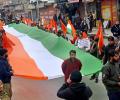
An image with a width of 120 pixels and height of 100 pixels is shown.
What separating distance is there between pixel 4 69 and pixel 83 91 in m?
3.44

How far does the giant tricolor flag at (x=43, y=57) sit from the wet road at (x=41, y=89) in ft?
2.38

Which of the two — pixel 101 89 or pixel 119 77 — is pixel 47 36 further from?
pixel 119 77

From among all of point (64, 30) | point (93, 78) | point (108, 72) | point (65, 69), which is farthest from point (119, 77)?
point (64, 30)

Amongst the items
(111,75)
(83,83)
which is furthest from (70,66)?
(83,83)

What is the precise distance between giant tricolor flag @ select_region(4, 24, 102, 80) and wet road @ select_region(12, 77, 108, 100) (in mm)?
727

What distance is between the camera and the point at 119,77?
10234mm

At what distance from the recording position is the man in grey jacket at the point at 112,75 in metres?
10.1

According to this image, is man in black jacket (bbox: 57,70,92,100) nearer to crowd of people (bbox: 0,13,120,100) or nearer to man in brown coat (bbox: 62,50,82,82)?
crowd of people (bbox: 0,13,120,100)

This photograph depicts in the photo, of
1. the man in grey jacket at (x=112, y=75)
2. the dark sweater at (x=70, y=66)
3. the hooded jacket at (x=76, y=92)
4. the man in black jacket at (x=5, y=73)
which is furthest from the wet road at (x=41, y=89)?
the hooded jacket at (x=76, y=92)

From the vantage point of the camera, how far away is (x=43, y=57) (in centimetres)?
1738

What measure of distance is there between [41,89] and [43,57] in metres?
1.81

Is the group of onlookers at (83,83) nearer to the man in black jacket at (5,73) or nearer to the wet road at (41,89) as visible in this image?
the man in black jacket at (5,73)

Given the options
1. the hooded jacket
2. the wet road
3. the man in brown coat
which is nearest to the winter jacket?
the man in brown coat

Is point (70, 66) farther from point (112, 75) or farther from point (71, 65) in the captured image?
point (112, 75)
